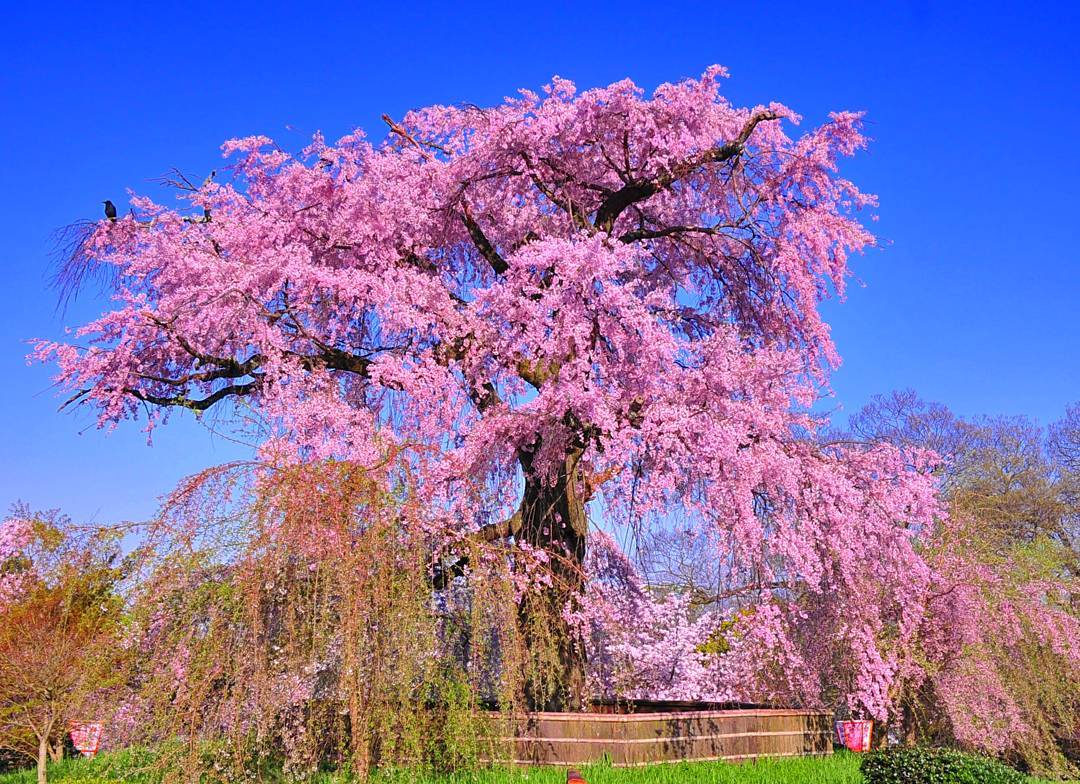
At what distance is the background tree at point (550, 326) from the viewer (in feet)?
41.7

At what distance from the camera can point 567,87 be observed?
14.2 m

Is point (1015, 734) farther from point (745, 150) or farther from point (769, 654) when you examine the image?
point (745, 150)

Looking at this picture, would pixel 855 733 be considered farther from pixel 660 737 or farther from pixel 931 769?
pixel 931 769

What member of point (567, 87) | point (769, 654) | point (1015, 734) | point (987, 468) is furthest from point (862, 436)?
point (567, 87)

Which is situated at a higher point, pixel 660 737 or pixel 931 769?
pixel 660 737

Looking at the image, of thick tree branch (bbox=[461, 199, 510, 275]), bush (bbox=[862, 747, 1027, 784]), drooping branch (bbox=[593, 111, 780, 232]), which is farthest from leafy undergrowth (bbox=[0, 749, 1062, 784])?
drooping branch (bbox=[593, 111, 780, 232])

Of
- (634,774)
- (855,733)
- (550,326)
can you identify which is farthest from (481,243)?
(855,733)

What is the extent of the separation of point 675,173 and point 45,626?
457 inches

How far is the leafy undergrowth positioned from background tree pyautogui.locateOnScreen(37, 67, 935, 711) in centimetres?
149

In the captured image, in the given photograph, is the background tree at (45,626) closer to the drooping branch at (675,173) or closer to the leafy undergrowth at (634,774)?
the leafy undergrowth at (634,774)

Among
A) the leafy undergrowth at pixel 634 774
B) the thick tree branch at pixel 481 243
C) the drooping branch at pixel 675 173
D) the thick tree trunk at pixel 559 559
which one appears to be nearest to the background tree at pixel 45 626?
the leafy undergrowth at pixel 634 774

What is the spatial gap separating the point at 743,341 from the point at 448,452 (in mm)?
5691

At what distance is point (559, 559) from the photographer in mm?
12664

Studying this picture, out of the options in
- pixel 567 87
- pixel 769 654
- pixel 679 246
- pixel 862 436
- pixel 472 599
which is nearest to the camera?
pixel 472 599
